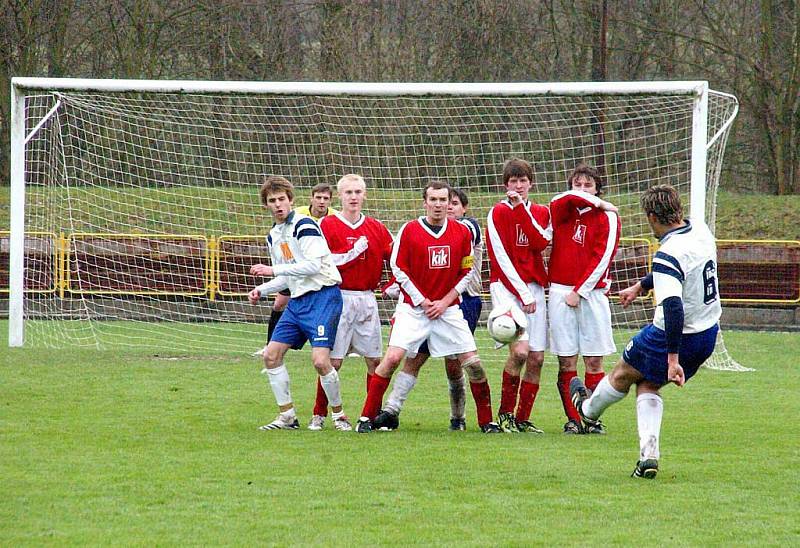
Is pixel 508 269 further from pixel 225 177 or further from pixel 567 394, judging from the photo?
pixel 225 177

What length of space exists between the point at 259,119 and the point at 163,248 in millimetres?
3077

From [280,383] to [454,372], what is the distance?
1.20m

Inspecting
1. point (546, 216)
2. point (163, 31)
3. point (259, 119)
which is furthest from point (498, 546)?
point (163, 31)

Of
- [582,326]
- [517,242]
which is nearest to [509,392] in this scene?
[582,326]

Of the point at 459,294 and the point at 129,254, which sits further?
the point at 129,254

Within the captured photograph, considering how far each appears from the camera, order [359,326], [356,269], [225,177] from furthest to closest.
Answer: [225,177] → [356,269] → [359,326]

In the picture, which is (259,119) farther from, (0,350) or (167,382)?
(167,382)

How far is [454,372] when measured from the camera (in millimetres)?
8266

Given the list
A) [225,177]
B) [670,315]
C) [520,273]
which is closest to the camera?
[670,315]

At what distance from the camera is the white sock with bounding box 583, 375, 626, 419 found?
260 inches

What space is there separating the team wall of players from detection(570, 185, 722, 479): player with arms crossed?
179 cm

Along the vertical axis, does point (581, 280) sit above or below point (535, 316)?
above

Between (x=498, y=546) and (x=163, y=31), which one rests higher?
(x=163, y=31)

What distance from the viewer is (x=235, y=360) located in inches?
519
